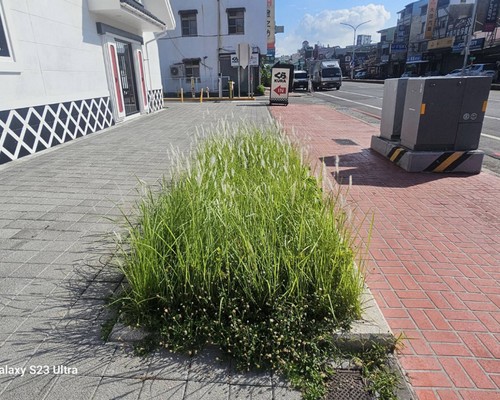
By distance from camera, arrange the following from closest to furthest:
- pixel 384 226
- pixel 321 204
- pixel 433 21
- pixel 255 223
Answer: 1. pixel 255 223
2. pixel 321 204
3. pixel 384 226
4. pixel 433 21

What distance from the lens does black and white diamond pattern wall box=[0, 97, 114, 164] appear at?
6910 mm

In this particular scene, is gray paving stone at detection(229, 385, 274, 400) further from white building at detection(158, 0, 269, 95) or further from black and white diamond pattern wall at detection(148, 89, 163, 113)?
white building at detection(158, 0, 269, 95)

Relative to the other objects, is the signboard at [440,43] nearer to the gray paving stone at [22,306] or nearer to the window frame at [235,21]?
the window frame at [235,21]

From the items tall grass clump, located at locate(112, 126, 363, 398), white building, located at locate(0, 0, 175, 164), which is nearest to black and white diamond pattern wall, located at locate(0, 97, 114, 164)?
white building, located at locate(0, 0, 175, 164)

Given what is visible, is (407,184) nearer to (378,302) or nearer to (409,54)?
(378,302)

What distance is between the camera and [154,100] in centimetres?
1691

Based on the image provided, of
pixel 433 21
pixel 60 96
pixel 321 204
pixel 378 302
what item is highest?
pixel 433 21

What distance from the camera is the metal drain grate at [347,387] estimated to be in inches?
80.7

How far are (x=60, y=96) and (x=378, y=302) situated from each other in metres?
8.97

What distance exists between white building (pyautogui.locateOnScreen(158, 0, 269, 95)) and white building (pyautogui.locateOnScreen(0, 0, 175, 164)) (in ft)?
57.3

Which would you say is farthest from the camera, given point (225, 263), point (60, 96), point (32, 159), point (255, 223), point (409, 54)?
point (409, 54)

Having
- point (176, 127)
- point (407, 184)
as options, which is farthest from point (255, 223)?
point (176, 127)

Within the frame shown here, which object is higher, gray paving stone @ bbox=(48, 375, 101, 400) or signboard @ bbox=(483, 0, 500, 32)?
signboard @ bbox=(483, 0, 500, 32)

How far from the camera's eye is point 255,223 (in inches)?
112
